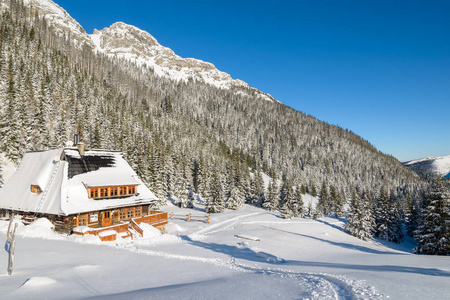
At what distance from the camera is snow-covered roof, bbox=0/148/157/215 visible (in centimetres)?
2027

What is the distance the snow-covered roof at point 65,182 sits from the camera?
66.5 ft

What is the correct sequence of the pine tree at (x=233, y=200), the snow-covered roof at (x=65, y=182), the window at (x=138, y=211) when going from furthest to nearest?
the pine tree at (x=233, y=200) < the window at (x=138, y=211) < the snow-covered roof at (x=65, y=182)

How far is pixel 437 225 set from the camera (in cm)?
2681

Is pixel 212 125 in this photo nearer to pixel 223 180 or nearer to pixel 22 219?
pixel 223 180

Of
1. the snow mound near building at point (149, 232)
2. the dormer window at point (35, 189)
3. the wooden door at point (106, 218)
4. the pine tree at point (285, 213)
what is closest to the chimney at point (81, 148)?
the dormer window at point (35, 189)

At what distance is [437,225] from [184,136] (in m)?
88.9

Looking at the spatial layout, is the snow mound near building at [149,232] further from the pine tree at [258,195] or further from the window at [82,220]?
the pine tree at [258,195]

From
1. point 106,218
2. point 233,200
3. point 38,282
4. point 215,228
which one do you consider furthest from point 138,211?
point 233,200

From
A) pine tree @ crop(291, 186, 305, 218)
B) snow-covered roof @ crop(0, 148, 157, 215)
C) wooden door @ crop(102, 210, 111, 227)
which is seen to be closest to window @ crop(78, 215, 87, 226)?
snow-covered roof @ crop(0, 148, 157, 215)

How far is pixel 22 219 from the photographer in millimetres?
20891

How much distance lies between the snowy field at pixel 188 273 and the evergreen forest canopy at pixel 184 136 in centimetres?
2572

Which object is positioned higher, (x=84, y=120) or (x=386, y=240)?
(x=84, y=120)

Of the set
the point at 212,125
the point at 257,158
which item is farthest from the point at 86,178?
the point at 212,125

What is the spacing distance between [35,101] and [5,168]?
76.9 ft
